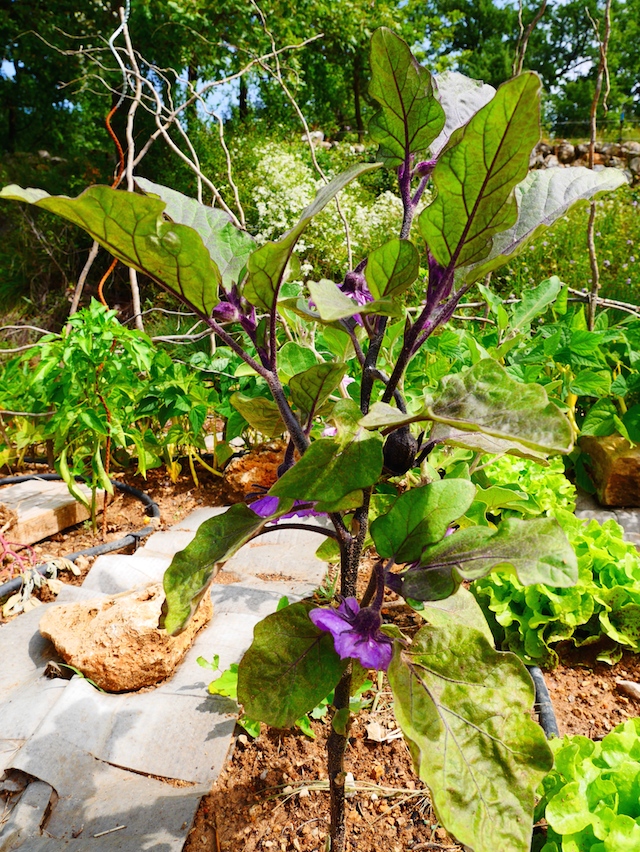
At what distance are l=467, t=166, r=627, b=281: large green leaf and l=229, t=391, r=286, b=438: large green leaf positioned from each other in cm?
30

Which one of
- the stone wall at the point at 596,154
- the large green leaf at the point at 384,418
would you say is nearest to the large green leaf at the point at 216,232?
the large green leaf at the point at 384,418

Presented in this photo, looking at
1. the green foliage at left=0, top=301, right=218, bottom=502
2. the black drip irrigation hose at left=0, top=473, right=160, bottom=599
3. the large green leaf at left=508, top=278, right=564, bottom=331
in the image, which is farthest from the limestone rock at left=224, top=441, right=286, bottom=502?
the large green leaf at left=508, top=278, right=564, bottom=331

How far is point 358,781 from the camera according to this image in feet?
3.58

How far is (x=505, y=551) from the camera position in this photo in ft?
1.82

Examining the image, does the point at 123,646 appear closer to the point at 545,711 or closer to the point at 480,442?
the point at 545,711

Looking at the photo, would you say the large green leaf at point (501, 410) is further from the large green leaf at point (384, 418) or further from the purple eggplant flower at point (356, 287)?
the purple eggplant flower at point (356, 287)

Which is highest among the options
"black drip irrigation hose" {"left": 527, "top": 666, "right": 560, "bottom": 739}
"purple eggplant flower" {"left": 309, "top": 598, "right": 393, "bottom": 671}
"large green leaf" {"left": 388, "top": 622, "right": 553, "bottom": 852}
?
"purple eggplant flower" {"left": 309, "top": 598, "right": 393, "bottom": 671}

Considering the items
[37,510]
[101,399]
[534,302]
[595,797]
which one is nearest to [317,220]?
[101,399]

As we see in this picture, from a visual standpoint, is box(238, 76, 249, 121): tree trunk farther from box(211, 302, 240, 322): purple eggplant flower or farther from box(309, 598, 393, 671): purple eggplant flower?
box(309, 598, 393, 671): purple eggplant flower

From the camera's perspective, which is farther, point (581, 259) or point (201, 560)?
point (581, 259)

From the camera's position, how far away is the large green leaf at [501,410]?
1.52 ft

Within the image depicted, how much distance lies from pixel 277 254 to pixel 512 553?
1.21 ft

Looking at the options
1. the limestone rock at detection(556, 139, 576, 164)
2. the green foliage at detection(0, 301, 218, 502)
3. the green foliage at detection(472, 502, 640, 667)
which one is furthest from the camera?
the limestone rock at detection(556, 139, 576, 164)

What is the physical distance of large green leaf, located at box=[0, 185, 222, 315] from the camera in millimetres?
475
